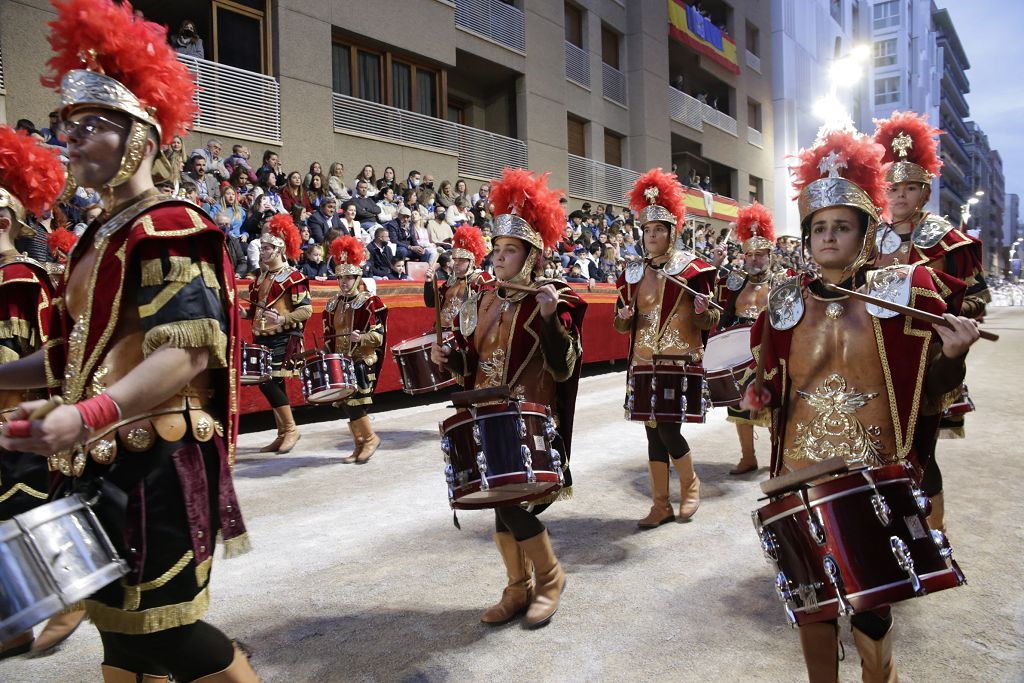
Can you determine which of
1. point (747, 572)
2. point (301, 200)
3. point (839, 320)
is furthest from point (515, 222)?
point (301, 200)

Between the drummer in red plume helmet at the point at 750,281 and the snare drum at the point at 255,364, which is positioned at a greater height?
the drummer in red plume helmet at the point at 750,281

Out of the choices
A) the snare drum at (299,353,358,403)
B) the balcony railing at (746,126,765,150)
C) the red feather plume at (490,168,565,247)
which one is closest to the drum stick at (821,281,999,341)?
the red feather plume at (490,168,565,247)

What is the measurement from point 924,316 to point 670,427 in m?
3.07

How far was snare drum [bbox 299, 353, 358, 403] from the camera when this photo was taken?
7.20 m

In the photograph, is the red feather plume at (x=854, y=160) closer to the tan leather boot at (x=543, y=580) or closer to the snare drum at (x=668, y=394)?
the tan leather boot at (x=543, y=580)

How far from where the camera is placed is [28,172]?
3.48m

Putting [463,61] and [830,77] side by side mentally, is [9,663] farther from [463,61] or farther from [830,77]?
[830,77]

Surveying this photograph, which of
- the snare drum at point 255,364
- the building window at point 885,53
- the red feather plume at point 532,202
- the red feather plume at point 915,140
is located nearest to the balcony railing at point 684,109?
the snare drum at point 255,364

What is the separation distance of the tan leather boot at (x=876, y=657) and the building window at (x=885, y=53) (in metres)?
78.3

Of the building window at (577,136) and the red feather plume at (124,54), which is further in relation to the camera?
the building window at (577,136)

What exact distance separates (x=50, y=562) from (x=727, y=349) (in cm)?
488

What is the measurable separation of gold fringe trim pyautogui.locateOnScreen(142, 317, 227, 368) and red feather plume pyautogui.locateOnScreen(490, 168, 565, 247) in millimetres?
2405

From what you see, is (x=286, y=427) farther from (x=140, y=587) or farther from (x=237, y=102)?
(x=237, y=102)

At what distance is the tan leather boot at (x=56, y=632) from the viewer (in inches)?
136
